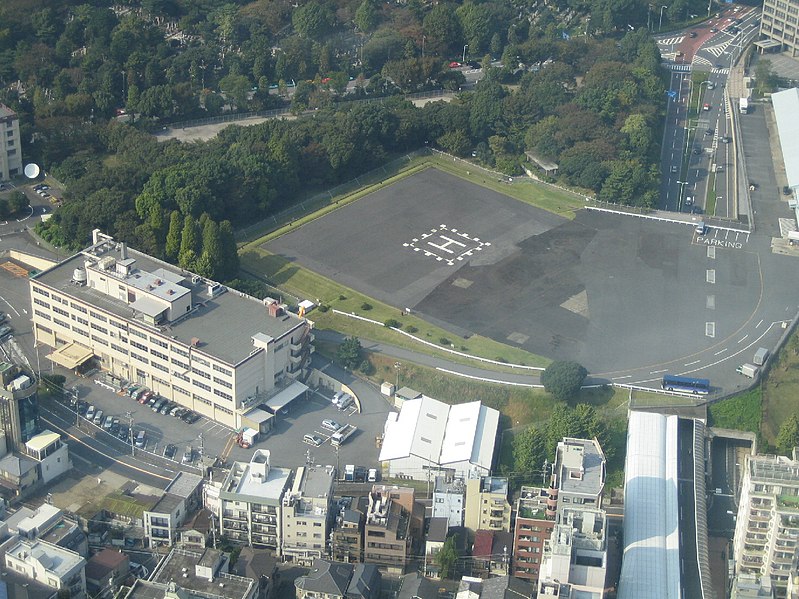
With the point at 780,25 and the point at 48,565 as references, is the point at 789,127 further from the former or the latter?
the point at 48,565

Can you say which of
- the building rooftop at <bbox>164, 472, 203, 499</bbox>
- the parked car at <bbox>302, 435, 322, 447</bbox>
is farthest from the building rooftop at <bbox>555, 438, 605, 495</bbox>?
the building rooftop at <bbox>164, 472, 203, 499</bbox>

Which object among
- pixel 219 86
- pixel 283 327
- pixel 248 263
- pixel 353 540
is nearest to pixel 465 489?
pixel 353 540

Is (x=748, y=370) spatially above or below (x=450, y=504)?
above

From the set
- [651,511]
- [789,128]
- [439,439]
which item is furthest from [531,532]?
[789,128]

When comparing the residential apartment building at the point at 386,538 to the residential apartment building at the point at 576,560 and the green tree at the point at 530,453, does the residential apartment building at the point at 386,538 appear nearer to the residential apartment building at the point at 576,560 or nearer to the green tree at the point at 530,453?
the residential apartment building at the point at 576,560

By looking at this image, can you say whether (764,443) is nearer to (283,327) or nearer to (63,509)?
(283,327)

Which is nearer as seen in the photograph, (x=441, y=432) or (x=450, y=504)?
(x=450, y=504)

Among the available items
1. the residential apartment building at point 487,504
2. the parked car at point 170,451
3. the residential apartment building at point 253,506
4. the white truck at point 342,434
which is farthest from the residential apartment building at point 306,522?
the parked car at point 170,451
